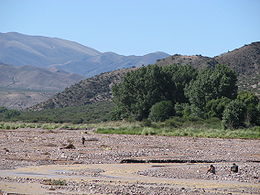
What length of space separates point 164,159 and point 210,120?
37.2 m

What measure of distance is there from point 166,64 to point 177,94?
56596 millimetres

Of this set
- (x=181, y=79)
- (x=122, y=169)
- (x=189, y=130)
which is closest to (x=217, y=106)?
(x=189, y=130)

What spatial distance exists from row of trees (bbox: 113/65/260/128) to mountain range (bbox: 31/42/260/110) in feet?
120

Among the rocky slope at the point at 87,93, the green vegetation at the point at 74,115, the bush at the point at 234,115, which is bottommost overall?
the green vegetation at the point at 74,115

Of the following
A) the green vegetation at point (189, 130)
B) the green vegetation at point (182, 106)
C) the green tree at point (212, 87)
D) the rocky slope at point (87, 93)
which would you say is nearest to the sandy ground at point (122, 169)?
the green vegetation at point (189, 130)

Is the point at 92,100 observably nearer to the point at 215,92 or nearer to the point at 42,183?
the point at 215,92

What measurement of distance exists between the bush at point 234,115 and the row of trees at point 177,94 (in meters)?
5.05

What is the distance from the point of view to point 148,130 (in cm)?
6319

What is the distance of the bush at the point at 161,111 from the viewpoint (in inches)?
3098

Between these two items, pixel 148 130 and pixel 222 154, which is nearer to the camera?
pixel 222 154

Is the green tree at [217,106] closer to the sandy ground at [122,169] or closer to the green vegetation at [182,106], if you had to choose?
the green vegetation at [182,106]

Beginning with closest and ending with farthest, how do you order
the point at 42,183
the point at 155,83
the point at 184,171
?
the point at 42,183
the point at 184,171
the point at 155,83

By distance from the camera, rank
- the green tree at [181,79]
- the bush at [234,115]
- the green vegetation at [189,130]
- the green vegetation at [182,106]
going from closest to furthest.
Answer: the green vegetation at [189,130], the bush at [234,115], the green vegetation at [182,106], the green tree at [181,79]

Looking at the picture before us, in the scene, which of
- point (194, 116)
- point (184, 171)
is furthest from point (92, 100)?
point (184, 171)
